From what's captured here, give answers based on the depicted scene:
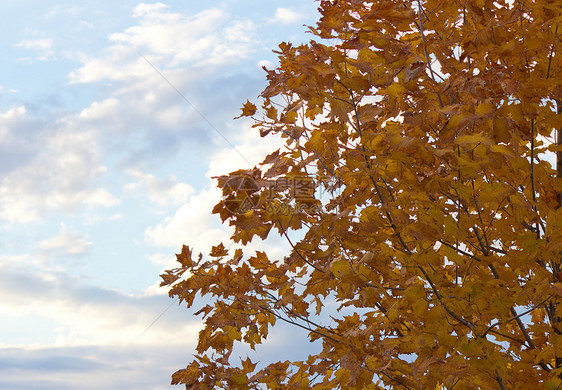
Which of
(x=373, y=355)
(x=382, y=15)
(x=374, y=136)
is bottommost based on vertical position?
(x=373, y=355)

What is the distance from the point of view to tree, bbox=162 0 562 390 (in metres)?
2.68

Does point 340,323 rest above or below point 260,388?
above

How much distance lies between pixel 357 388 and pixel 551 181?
209 centimetres

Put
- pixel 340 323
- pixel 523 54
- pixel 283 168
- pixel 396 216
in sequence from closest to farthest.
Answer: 1. pixel 396 216
2. pixel 283 168
3. pixel 523 54
4. pixel 340 323

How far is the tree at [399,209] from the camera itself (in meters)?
2.68

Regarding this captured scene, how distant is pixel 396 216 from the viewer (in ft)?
8.70

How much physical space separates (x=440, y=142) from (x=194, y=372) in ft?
8.12

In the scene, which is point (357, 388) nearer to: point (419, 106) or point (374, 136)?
point (374, 136)

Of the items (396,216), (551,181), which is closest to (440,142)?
(396,216)

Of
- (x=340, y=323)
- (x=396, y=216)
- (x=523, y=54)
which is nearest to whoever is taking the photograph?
(x=396, y=216)

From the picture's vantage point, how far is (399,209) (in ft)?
9.45

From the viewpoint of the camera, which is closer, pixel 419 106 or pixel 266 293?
pixel 419 106

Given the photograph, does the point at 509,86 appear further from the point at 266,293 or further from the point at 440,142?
the point at 266,293

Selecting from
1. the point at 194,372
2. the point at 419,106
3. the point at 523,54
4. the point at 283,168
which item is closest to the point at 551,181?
the point at 523,54
